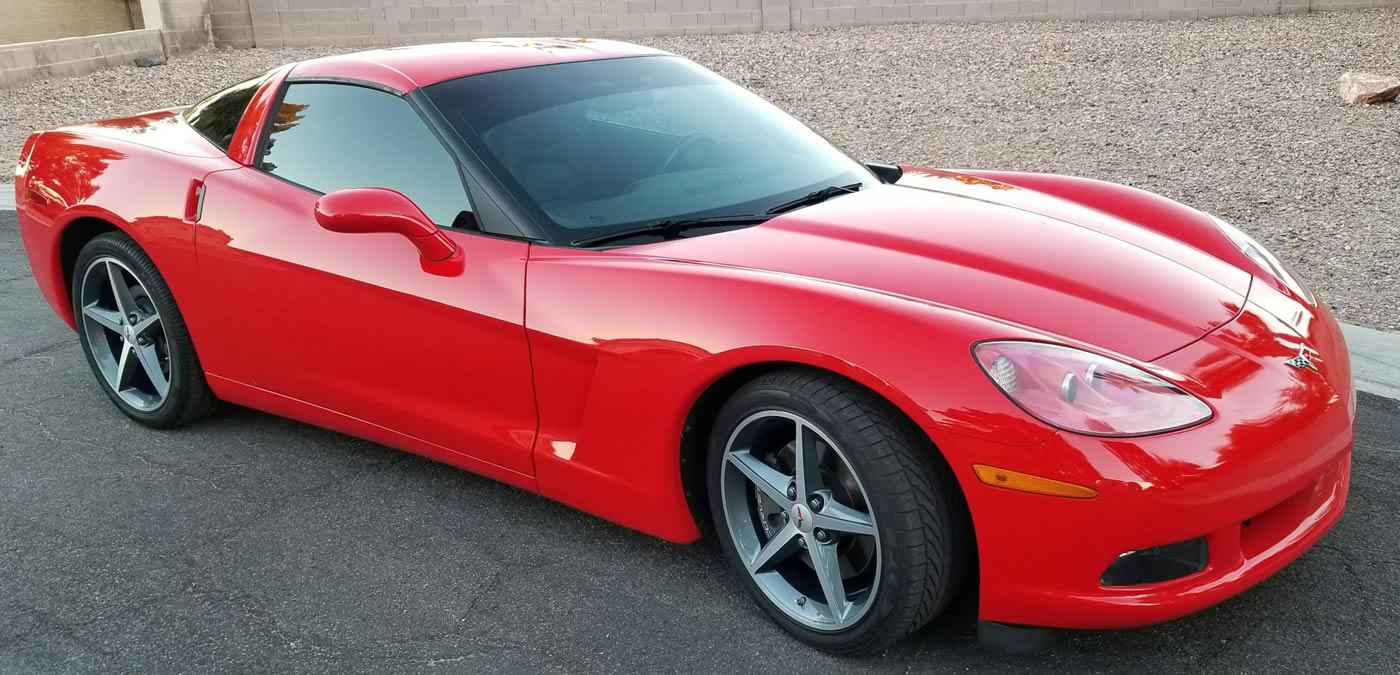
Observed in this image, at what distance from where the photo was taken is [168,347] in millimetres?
4008

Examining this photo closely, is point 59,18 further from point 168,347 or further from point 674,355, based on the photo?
point 674,355

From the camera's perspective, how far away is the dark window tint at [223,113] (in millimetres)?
3955

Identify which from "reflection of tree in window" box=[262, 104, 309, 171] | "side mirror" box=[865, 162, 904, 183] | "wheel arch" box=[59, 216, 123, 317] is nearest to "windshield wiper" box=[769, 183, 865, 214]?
"side mirror" box=[865, 162, 904, 183]

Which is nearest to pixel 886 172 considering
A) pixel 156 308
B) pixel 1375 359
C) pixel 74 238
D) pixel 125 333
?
pixel 1375 359

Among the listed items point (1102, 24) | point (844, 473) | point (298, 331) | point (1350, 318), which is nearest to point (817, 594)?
point (844, 473)

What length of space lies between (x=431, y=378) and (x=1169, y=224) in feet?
7.08

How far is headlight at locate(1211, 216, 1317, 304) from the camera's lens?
3064mm

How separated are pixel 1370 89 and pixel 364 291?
812cm

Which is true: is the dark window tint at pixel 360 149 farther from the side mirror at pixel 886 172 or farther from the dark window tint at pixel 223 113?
the side mirror at pixel 886 172

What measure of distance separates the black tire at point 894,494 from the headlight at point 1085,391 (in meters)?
0.23

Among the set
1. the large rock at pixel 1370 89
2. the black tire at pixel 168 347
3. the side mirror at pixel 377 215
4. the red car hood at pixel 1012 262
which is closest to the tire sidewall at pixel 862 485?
the red car hood at pixel 1012 262

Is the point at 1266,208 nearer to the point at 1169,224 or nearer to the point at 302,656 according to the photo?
the point at 1169,224

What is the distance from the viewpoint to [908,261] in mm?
2719

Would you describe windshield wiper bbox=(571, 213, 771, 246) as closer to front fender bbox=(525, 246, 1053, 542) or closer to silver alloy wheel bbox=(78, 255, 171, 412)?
front fender bbox=(525, 246, 1053, 542)
